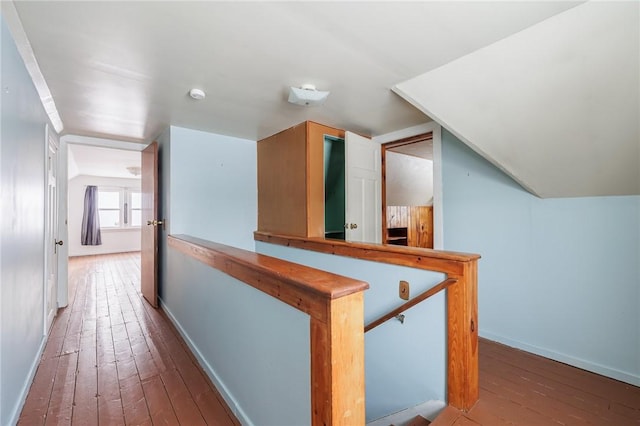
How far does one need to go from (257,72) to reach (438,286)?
1.78 metres

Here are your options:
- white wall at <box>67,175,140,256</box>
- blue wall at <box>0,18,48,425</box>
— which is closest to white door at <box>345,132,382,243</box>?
blue wall at <box>0,18,48,425</box>

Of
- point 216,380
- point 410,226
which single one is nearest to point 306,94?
point 216,380

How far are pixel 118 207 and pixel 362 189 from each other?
791 cm

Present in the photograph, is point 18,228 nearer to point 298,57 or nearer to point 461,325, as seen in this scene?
point 298,57

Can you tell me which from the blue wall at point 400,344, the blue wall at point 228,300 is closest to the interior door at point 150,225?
the blue wall at point 228,300

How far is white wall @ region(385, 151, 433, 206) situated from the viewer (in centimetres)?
430

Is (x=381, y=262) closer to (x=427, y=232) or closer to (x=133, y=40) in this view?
(x=133, y=40)

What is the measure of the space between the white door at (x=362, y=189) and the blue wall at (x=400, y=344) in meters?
0.84

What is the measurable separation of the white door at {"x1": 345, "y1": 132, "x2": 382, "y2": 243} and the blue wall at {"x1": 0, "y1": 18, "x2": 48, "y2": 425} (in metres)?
2.42

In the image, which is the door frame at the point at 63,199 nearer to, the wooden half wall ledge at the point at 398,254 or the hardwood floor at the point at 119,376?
the hardwood floor at the point at 119,376

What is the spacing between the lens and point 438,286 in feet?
5.29

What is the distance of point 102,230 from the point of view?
7703mm

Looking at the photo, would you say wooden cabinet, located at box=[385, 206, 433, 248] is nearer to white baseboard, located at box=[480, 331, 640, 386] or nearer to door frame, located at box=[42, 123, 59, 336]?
white baseboard, located at box=[480, 331, 640, 386]

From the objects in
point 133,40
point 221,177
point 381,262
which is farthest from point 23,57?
point 381,262
